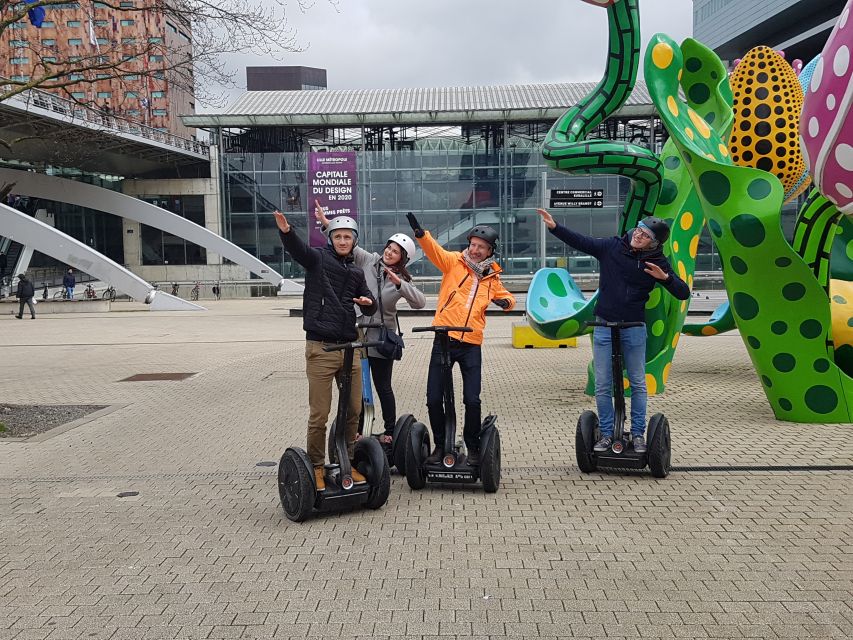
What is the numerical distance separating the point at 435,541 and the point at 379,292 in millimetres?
2138

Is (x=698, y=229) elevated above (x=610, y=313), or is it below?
above

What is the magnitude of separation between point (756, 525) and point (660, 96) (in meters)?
4.83

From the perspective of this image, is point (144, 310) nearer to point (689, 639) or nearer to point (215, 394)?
point (215, 394)

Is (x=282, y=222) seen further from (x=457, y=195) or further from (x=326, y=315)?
(x=457, y=195)

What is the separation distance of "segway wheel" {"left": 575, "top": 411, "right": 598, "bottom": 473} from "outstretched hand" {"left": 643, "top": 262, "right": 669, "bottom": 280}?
1.19 metres

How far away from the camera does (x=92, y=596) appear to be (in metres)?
3.88

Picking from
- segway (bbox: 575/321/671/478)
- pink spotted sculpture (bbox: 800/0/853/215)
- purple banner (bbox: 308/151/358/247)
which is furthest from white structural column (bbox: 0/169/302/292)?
pink spotted sculpture (bbox: 800/0/853/215)

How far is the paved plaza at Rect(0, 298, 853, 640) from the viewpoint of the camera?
3596mm

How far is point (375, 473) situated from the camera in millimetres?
5098

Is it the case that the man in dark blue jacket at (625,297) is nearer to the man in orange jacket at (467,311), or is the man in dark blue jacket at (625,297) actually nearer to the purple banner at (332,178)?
the man in orange jacket at (467,311)

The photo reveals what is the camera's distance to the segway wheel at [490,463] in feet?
17.8

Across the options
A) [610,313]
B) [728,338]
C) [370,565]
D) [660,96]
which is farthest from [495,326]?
[370,565]

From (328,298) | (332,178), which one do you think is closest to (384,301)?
(328,298)

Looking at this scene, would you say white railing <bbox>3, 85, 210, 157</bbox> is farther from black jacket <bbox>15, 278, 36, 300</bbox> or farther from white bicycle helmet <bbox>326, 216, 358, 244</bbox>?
white bicycle helmet <bbox>326, 216, 358, 244</bbox>
